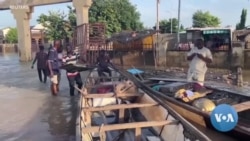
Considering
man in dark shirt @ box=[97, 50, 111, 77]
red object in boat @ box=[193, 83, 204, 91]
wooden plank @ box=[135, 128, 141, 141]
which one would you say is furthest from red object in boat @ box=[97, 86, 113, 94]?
wooden plank @ box=[135, 128, 141, 141]

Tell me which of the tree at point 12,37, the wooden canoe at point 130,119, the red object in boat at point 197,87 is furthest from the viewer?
the tree at point 12,37

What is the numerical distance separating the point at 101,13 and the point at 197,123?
1379 inches

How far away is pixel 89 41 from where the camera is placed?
1975cm

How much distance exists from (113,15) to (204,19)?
21891 mm

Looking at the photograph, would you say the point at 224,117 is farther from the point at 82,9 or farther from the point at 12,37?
the point at 12,37

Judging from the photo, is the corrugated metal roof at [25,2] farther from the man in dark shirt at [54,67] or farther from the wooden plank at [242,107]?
the wooden plank at [242,107]

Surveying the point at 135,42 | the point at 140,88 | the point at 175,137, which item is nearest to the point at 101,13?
the point at 135,42

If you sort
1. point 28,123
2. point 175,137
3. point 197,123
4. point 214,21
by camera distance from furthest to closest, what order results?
1. point 214,21
2. point 28,123
3. point 197,123
4. point 175,137

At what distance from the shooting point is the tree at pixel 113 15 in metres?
40.9

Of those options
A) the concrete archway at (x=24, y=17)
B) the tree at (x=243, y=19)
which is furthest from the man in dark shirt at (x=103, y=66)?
the tree at (x=243, y=19)

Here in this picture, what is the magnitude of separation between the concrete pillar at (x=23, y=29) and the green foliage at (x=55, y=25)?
10.1 meters

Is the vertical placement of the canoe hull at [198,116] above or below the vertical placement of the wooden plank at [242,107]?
below

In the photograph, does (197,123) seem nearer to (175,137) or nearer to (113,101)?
(175,137)

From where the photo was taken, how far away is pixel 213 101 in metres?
7.77
